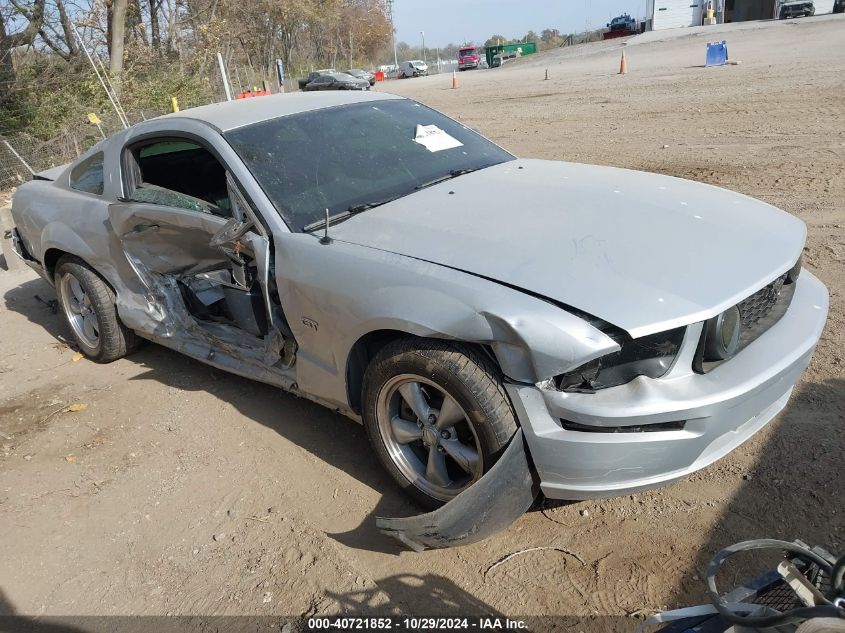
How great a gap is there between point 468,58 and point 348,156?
175 feet

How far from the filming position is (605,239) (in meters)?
2.63

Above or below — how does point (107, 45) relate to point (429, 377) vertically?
above

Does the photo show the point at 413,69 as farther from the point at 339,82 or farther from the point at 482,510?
→ the point at 482,510

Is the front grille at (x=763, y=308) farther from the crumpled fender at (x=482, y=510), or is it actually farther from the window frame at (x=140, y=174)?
the window frame at (x=140, y=174)

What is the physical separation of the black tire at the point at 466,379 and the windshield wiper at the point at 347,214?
0.72 m

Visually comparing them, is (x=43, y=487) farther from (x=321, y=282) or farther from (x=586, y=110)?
(x=586, y=110)

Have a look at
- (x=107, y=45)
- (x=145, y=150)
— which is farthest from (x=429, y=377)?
(x=107, y=45)

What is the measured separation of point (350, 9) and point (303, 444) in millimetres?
67587

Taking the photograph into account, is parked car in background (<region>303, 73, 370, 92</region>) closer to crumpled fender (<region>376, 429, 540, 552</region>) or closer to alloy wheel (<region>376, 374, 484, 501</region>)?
alloy wheel (<region>376, 374, 484, 501</region>)

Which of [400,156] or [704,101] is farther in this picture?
[704,101]

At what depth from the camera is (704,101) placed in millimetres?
13234

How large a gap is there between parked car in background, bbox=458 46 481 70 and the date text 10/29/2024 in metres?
54.5

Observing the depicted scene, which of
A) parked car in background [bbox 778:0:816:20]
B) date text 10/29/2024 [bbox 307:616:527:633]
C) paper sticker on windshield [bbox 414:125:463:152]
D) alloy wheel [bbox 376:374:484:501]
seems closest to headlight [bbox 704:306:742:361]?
alloy wheel [bbox 376:374:484:501]

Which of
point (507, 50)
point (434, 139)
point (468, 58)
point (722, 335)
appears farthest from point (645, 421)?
point (507, 50)
